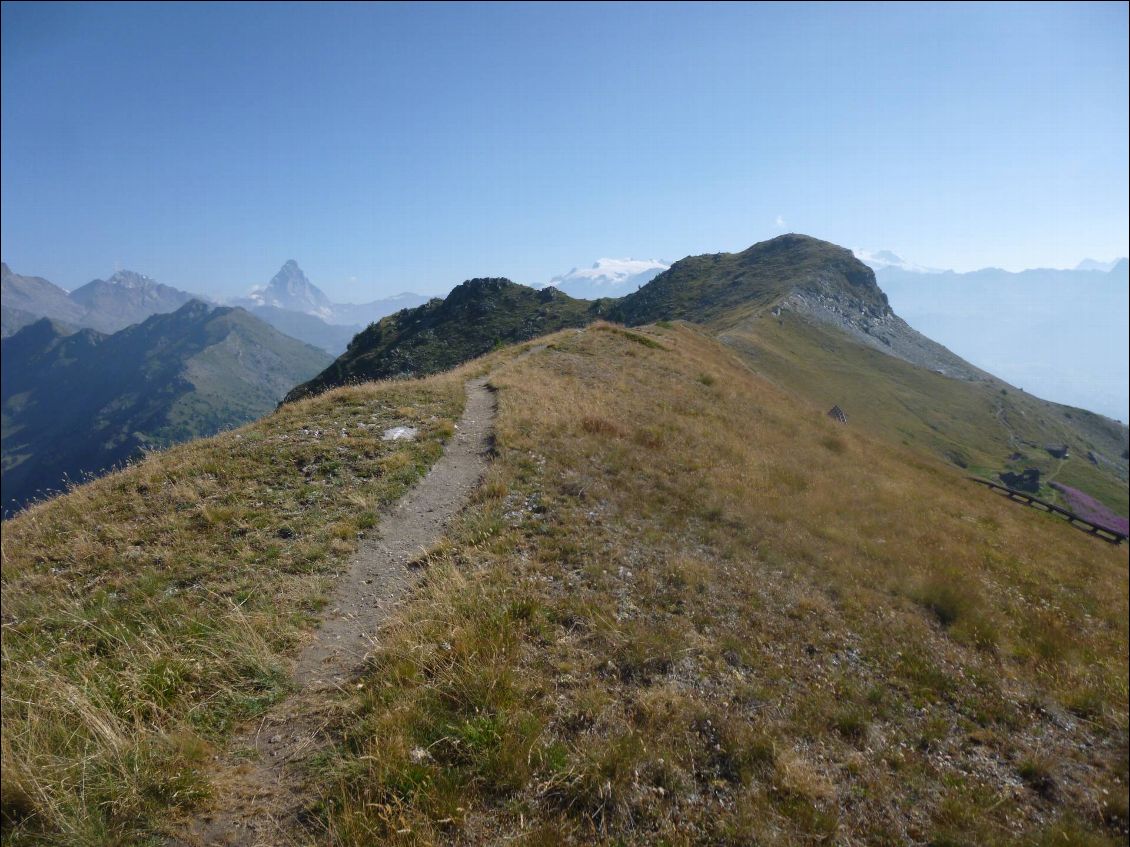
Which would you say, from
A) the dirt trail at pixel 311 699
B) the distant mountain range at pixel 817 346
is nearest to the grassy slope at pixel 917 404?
the distant mountain range at pixel 817 346

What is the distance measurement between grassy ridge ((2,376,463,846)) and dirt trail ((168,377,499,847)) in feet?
0.93

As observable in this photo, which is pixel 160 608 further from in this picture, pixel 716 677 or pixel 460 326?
pixel 460 326

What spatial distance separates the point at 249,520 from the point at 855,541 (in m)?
16.7

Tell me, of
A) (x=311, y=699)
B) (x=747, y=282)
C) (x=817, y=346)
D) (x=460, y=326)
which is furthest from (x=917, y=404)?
(x=311, y=699)

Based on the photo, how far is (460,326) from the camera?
131375 mm

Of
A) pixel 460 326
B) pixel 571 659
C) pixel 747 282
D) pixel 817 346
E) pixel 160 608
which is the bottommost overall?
pixel 160 608

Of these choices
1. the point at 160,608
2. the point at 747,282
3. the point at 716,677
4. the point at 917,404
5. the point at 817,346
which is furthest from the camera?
the point at 747,282

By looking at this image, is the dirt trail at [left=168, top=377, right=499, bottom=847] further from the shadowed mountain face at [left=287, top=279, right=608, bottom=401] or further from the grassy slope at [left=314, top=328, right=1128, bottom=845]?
the shadowed mountain face at [left=287, top=279, right=608, bottom=401]

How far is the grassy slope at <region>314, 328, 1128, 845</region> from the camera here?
19.3ft

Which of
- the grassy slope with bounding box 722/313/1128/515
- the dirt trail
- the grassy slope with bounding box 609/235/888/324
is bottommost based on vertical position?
the dirt trail

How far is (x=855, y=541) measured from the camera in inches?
619

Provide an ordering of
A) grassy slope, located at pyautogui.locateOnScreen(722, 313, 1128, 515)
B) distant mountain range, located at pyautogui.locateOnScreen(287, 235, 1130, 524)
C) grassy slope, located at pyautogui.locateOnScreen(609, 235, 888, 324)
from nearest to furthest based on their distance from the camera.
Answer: grassy slope, located at pyautogui.locateOnScreen(722, 313, 1128, 515) < distant mountain range, located at pyautogui.locateOnScreen(287, 235, 1130, 524) < grassy slope, located at pyautogui.locateOnScreen(609, 235, 888, 324)

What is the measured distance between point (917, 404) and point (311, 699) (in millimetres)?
132327

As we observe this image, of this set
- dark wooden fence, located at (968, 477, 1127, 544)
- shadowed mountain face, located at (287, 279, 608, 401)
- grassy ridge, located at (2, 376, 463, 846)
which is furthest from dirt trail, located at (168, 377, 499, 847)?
shadowed mountain face, located at (287, 279, 608, 401)
